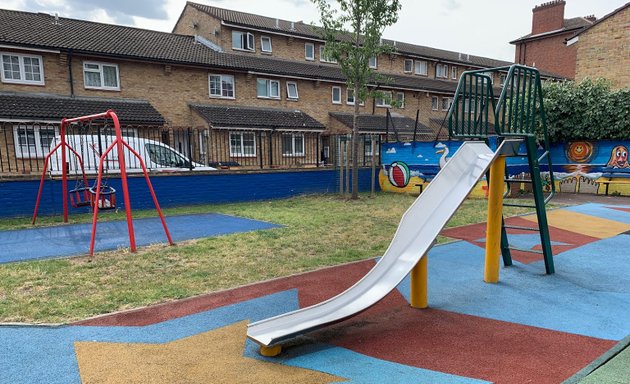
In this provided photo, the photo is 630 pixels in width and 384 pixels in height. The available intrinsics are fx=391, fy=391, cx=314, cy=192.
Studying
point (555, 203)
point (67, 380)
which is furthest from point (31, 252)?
point (555, 203)

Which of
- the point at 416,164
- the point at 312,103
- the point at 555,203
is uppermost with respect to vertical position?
the point at 312,103

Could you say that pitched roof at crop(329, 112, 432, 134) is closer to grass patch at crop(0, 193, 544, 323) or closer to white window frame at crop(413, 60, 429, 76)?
white window frame at crop(413, 60, 429, 76)

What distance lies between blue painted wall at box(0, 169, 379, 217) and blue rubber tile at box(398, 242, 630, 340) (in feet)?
27.7

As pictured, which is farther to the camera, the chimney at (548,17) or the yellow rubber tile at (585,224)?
the chimney at (548,17)

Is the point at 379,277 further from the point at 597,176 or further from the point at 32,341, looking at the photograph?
the point at 597,176

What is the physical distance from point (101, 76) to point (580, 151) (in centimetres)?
2151

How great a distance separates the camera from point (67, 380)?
9.37ft

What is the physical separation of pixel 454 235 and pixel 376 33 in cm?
792

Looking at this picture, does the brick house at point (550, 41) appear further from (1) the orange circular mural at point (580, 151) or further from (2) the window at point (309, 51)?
(1) the orange circular mural at point (580, 151)

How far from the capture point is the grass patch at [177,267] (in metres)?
4.36

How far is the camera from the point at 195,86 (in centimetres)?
2197

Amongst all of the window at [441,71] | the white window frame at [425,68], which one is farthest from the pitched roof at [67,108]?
the window at [441,71]

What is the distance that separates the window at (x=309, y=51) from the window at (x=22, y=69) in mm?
Answer: 16762

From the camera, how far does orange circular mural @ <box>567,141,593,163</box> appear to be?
1430cm
